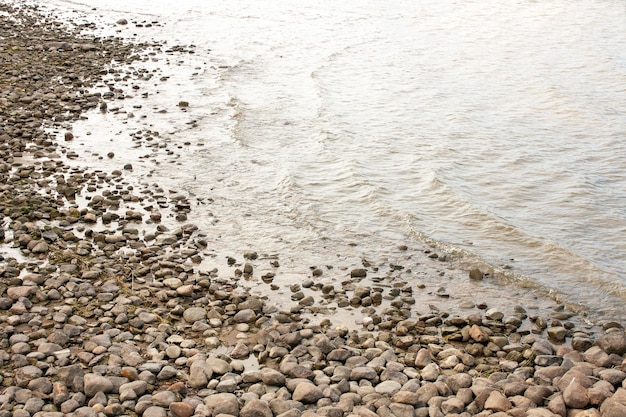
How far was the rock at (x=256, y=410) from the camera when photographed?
7.64 metres

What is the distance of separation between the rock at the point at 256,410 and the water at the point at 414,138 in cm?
460

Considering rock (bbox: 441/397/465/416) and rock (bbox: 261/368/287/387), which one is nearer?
rock (bbox: 441/397/465/416)

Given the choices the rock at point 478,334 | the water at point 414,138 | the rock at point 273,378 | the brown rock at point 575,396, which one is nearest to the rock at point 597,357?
the brown rock at point 575,396

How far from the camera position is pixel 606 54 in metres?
25.2

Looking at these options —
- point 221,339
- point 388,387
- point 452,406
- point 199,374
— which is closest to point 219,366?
point 199,374

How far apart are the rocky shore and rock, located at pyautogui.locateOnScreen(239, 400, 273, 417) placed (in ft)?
0.08

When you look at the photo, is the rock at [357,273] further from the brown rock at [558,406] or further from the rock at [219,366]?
the brown rock at [558,406]

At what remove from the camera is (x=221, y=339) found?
9.45 metres

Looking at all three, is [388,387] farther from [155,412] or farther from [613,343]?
[613,343]

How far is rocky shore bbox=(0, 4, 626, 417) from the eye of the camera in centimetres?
788

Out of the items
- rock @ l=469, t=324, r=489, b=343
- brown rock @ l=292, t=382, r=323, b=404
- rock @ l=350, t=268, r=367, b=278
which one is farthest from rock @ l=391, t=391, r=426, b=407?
rock @ l=350, t=268, r=367, b=278

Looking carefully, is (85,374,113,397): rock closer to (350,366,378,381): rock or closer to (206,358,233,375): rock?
(206,358,233,375): rock

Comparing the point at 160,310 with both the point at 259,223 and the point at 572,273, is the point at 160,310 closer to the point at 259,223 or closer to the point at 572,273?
the point at 259,223

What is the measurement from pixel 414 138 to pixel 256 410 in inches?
456
